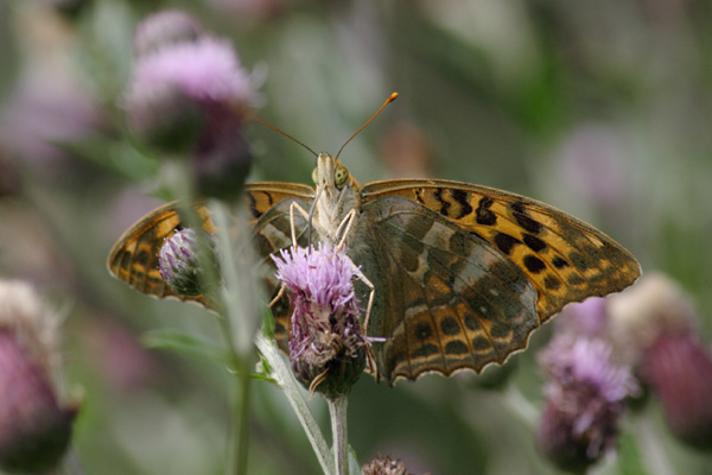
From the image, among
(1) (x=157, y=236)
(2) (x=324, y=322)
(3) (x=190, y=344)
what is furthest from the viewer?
(1) (x=157, y=236)

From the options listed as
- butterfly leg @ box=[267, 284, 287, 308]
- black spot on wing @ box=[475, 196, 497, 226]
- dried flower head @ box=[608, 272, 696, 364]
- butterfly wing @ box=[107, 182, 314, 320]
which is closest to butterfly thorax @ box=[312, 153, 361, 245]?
butterfly wing @ box=[107, 182, 314, 320]

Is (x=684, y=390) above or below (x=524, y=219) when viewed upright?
below

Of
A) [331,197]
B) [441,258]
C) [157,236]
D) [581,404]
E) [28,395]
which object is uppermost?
[331,197]

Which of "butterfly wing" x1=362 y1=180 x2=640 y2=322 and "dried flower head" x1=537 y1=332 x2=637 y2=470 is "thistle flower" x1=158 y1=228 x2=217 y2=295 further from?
"dried flower head" x1=537 y1=332 x2=637 y2=470

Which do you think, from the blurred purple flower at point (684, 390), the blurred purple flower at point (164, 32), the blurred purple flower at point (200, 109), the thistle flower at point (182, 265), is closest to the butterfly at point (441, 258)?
the thistle flower at point (182, 265)

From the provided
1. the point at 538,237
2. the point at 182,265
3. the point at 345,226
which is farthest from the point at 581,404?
the point at 182,265

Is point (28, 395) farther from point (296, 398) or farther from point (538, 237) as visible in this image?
point (538, 237)

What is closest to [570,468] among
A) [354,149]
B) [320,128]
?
[354,149]
